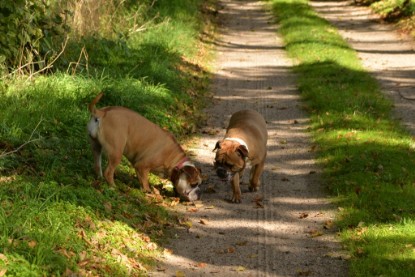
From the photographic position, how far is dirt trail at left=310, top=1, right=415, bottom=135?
1386 cm

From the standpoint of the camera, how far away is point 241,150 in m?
8.36

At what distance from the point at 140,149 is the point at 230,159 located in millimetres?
949

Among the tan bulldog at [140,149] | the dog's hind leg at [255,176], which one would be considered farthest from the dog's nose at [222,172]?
the dog's hind leg at [255,176]

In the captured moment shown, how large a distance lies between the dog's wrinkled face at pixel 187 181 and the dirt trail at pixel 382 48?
13.9ft

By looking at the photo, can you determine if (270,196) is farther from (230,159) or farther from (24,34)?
(24,34)

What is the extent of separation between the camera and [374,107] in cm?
1244

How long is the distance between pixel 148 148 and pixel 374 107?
17.2 ft

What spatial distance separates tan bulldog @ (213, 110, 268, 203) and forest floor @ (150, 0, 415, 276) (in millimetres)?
238

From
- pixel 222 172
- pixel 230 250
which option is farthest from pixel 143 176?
pixel 230 250

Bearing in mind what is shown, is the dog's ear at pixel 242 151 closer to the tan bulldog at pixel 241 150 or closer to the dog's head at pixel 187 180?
the tan bulldog at pixel 241 150

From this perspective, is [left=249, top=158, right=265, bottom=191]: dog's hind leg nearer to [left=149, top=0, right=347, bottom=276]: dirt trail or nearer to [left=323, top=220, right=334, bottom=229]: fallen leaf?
[left=149, top=0, right=347, bottom=276]: dirt trail

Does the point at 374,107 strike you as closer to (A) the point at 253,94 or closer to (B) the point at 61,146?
(A) the point at 253,94

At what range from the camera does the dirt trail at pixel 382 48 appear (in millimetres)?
13860

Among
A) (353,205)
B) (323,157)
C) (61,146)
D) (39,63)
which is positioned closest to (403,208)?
(353,205)
